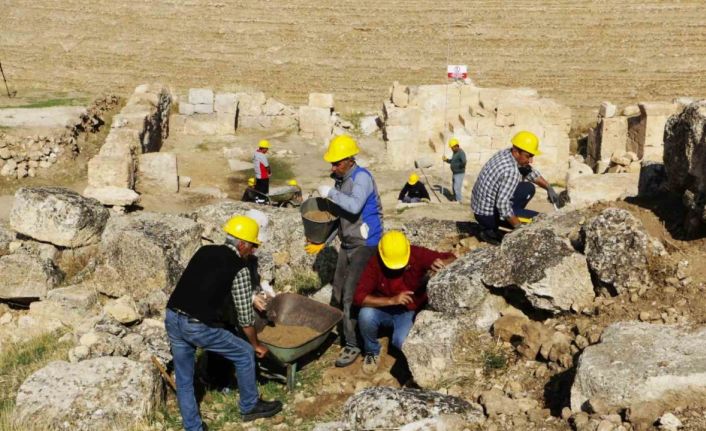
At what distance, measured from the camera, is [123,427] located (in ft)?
19.2

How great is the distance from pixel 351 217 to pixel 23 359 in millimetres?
3389

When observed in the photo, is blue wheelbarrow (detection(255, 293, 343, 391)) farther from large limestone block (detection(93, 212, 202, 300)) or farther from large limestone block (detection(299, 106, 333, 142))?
→ large limestone block (detection(299, 106, 333, 142))

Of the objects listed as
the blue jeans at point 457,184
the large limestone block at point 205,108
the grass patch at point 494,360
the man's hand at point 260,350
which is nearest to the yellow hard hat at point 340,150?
the man's hand at point 260,350

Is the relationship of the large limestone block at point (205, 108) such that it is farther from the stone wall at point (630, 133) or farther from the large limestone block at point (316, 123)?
the stone wall at point (630, 133)

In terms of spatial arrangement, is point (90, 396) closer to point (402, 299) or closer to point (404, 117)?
point (402, 299)

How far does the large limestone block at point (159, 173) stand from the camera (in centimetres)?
1356

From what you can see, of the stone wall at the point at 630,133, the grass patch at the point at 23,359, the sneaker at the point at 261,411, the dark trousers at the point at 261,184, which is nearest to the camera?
the sneaker at the point at 261,411

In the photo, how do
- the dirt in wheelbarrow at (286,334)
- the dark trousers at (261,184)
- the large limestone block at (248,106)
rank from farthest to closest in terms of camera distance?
the large limestone block at (248,106) < the dark trousers at (261,184) < the dirt in wheelbarrow at (286,334)

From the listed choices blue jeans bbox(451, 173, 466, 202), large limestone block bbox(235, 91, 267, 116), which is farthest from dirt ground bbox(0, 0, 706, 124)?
blue jeans bbox(451, 173, 466, 202)

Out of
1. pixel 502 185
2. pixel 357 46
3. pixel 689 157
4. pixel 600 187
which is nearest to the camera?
pixel 689 157

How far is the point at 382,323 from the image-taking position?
6.45 meters

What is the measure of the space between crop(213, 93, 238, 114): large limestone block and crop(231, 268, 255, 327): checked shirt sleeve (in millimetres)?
13114

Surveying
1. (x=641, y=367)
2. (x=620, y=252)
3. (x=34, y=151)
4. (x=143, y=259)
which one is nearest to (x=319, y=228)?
(x=143, y=259)

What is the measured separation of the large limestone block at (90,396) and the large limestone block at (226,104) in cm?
1253
